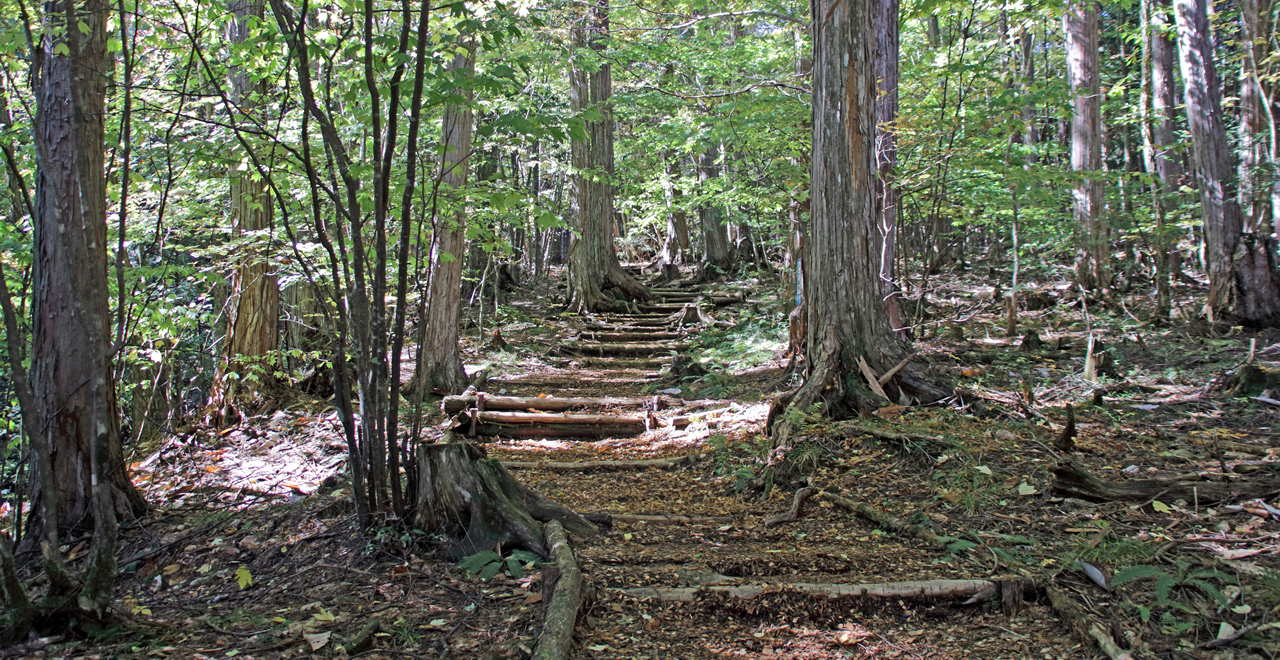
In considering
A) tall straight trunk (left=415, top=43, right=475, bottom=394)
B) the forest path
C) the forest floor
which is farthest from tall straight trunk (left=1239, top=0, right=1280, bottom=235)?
tall straight trunk (left=415, top=43, right=475, bottom=394)

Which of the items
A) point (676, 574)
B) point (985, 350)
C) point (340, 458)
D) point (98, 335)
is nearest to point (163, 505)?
point (340, 458)

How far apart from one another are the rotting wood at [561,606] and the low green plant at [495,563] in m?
0.12

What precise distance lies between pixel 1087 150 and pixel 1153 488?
10.4 metres

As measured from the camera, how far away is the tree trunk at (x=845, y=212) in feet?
20.8

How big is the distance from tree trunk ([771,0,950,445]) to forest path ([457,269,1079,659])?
3.55ft

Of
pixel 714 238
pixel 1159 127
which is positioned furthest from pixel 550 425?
pixel 714 238

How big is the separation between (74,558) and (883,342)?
6.10m

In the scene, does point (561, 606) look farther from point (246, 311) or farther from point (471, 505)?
point (246, 311)

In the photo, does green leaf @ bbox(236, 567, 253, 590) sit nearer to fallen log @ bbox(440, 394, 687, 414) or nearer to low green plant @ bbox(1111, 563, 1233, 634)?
low green plant @ bbox(1111, 563, 1233, 634)

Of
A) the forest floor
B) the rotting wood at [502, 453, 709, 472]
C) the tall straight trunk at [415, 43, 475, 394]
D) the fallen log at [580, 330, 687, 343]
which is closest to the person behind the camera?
the forest floor

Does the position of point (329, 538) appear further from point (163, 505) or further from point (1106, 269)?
point (1106, 269)

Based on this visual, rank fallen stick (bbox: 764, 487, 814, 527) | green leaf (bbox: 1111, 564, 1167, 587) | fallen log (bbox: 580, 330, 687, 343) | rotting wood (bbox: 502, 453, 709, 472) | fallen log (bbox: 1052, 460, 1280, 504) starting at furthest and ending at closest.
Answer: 1. fallen log (bbox: 580, 330, 687, 343)
2. rotting wood (bbox: 502, 453, 709, 472)
3. fallen stick (bbox: 764, 487, 814, 527)
4. fallen log (bbox: 1052, 460, 1280, 504)
5. green leaf (bbox: 1111, 564, 1167, 587)

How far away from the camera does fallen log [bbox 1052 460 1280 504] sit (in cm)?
376

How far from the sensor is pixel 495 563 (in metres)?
3.34
